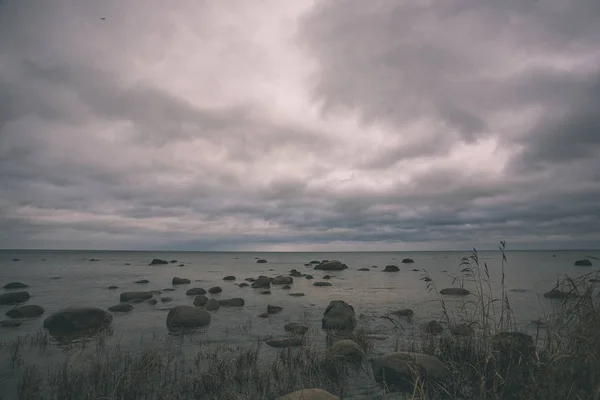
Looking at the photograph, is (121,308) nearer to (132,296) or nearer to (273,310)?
(132,296)

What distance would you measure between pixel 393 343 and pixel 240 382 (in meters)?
6.69

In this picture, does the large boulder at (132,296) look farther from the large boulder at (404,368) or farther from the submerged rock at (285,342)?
the large boulder at (404,368)

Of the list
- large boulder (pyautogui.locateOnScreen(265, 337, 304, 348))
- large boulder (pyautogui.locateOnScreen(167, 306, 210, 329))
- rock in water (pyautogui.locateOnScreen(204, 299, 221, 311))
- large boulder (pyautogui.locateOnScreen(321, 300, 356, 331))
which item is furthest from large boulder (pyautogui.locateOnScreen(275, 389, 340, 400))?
rock in water (pyautogui.locateOnScreen(204, 299, 221, 311))

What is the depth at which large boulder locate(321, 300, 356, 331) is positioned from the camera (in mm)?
14594

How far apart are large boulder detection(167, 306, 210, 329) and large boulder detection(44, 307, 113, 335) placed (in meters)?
3.00

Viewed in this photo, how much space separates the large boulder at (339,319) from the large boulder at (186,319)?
617 cm

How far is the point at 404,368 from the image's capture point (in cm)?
782

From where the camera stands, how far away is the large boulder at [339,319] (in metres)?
14.6

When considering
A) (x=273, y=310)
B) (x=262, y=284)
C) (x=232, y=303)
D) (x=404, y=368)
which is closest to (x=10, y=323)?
(x=232, y=303)

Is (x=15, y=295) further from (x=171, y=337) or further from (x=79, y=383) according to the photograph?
(x=79, y=383)

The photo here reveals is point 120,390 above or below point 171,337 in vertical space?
above

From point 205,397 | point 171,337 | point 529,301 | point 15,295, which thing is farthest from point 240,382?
point 15,295

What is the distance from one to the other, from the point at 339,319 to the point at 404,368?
24.0 ft

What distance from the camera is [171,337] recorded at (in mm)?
13406
